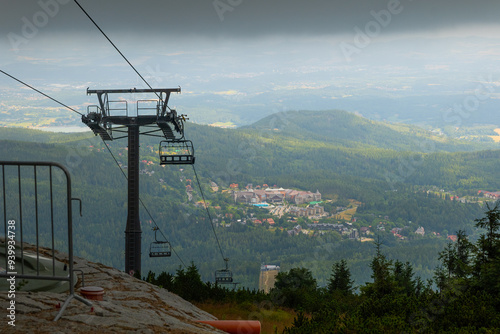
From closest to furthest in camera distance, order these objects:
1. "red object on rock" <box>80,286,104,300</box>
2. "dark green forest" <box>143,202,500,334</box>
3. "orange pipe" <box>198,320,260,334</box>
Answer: "red object on rock" <box>80,286,104,300</box>, "dark green forest" <box>143,202,500,334</box>, "orange pipe" <box>198,320,260,334</box>

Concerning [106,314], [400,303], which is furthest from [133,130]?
[106,314]

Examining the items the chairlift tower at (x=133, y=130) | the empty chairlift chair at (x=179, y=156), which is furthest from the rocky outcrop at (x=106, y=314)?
the empty chairlift chair at (x=179, y=156)

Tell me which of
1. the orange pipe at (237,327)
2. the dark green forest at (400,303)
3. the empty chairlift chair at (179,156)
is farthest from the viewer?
the empty chairlift chair at (179,156)

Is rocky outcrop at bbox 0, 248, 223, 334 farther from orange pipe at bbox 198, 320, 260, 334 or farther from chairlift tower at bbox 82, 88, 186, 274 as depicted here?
chairlift tower at bbox 82, 88, 186, 274

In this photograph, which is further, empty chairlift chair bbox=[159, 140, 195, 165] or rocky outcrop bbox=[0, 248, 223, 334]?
empty chairlift chair bbox=[159, 140, 195, 165]

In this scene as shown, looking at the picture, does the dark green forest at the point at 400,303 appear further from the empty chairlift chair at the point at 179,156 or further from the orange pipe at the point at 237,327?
the empty chairlift chair at the point at 179,156

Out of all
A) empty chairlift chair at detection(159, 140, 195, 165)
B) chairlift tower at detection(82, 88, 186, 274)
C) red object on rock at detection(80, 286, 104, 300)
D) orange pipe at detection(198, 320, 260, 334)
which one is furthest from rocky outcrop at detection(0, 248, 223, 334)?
empty chairlift chair at detection(159, 140, 195, 165)

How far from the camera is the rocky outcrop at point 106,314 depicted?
5879mm

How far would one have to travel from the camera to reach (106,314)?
6.52 meters

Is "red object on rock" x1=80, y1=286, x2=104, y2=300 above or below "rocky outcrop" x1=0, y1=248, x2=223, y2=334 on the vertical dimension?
above

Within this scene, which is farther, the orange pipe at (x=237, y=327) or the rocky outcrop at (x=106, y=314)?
the orange pipe at (x=237, y=327)

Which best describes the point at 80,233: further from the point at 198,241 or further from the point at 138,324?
the point at 138,324

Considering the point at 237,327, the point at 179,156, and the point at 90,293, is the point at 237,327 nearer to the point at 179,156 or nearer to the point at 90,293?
the point at 90,293

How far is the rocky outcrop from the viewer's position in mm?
5879
